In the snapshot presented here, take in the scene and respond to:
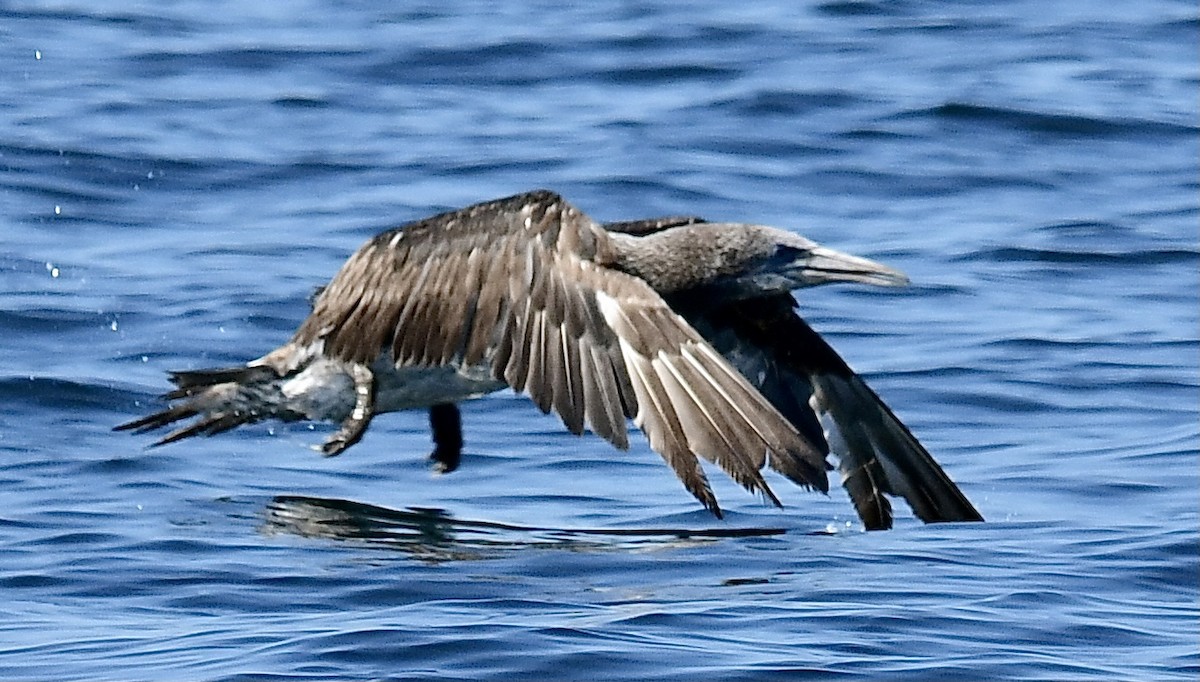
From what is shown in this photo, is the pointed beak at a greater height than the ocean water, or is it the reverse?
the pointed beak

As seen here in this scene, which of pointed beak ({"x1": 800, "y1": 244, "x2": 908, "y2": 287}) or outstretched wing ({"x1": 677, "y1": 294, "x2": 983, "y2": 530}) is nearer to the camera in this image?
pointed beak ({"x1": 800, "y1": 244, "x2": 908, "y2": 287})

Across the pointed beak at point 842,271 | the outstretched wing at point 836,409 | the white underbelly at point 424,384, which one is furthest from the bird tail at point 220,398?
the pointed beak at point 842,271

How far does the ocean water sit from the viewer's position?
6539 mm

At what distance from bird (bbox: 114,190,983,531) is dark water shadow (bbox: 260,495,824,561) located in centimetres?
32

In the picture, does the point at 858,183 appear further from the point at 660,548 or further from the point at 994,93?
the point at 660,548

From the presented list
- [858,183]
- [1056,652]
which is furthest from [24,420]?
[858,183]

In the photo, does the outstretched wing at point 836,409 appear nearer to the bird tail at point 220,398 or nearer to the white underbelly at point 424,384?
the white underbelly at point 424,384

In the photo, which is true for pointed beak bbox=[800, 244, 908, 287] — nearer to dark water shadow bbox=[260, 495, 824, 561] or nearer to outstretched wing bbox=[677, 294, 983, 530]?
outstretched wing bbox=[677, 294, 983, 530]

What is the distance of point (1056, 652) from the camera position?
6371 mm

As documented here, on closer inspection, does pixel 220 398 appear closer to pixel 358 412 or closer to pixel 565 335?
pixel 358 412

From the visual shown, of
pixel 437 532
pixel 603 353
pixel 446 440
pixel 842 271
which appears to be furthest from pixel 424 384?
pixel 842 271

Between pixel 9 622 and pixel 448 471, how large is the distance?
208 centimetres

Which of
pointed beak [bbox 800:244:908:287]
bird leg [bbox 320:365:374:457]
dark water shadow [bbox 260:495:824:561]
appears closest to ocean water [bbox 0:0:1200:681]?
dark water shadow [bbox 260:495:824:561]

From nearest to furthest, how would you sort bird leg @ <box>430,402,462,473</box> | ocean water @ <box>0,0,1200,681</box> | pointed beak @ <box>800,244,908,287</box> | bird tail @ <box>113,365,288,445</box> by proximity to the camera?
ocean water @ <box>0,0,1200,681</box> → pointed beak @ <box>800,244,908,287</box> → bird tail @ <box>113,365,288,445</box> → bird leg @ <box>430,402,462,473</box>
